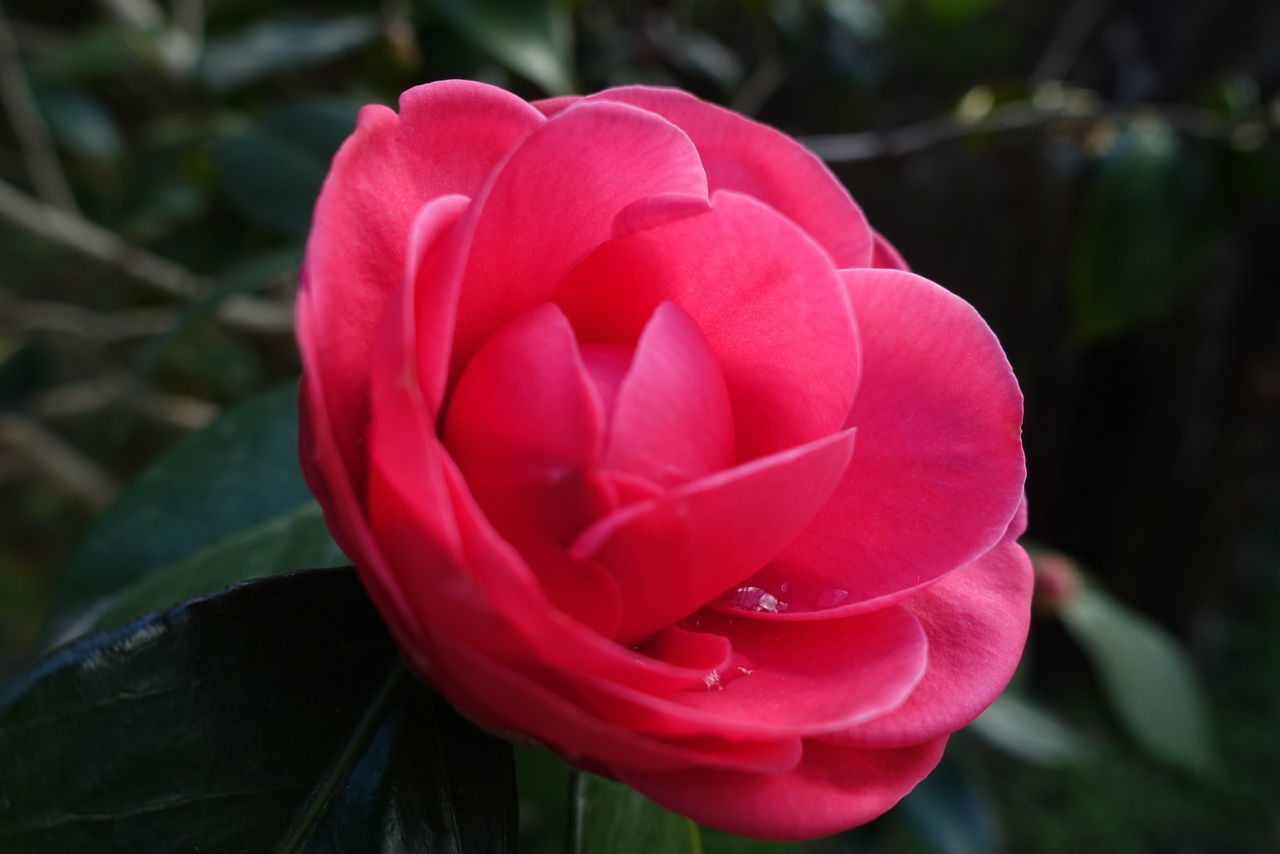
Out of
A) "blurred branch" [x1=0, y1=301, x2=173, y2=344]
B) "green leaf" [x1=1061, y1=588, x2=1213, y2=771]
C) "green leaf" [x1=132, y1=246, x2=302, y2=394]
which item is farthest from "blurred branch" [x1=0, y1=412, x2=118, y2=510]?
"green leaf" [x1=1061, y1=588, x2=1213, y2=771]

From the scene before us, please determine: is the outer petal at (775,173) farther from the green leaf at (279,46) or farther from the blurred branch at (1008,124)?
the green leaf at (279,46)

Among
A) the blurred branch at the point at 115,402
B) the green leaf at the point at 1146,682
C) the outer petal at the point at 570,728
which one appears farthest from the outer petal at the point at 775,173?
the green leaf at the point at 1146,682

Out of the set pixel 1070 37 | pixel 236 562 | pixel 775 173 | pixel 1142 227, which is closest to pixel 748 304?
pixel 775 173

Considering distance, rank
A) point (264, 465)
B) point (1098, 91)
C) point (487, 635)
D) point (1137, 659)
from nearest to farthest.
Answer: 1. point (487, 635)
2. point (264, 465)
3. point (1137, 659)
4. point (1098, 91)

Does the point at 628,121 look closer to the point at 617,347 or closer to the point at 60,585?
the point at 617,347

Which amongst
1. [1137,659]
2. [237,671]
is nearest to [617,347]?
[237,671]

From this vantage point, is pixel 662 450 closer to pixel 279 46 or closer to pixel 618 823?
pixel 618 823
